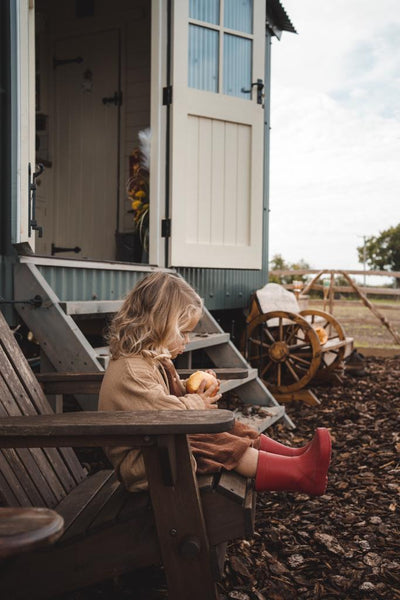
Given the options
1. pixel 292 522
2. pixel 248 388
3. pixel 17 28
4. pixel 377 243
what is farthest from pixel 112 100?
pixel 377 243

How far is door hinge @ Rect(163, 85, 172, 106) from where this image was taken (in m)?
4.12

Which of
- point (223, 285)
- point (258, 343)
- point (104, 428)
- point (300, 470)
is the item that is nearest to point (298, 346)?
point (258, 343)

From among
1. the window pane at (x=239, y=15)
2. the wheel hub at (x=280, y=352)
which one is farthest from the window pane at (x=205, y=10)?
the wheel hub at (x=280, y=352)

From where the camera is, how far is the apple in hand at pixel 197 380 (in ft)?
6.44

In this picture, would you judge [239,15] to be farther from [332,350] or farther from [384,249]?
[384,249]

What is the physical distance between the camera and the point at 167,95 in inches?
162

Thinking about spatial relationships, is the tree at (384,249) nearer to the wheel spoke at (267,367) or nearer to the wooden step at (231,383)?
the wheel spoke at (267,367)

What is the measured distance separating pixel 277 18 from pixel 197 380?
486 centimetres

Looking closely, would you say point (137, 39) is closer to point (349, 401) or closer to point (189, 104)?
point (189, 104)

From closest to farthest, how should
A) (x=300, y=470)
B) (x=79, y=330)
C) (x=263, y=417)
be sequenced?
(x=300, y=470) < (x=79, y=330) < (x=263, y=417)

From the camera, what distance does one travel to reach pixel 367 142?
814 inches

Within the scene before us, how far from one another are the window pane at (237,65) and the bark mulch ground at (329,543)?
2749 millimetres

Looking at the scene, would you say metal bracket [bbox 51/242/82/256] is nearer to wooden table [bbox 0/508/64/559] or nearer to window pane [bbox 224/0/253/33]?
window pane [bbox 224/0/253/33]

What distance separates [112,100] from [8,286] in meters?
3.58
